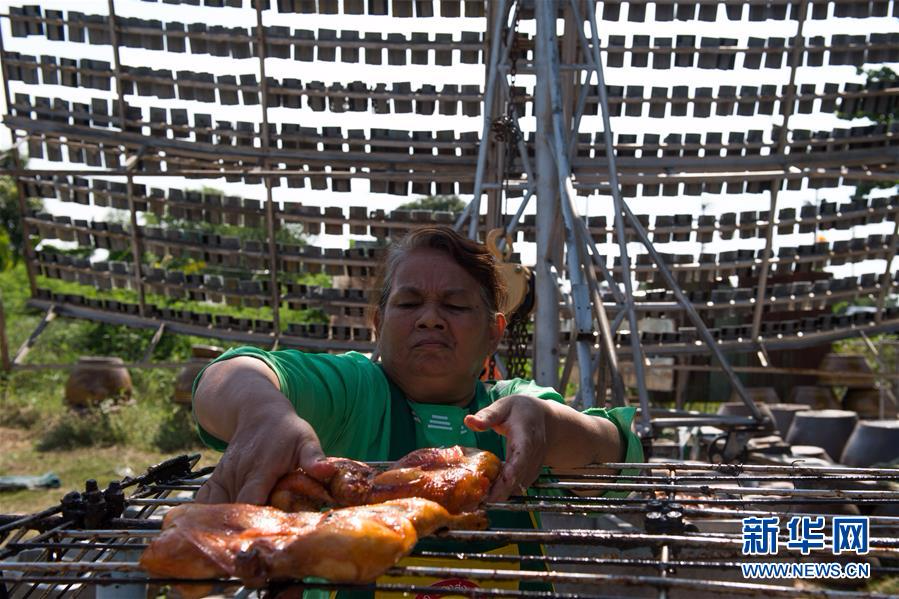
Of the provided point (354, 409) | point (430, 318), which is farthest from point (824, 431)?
point (354, 409)

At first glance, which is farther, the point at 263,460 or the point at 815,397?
the point at 815,397

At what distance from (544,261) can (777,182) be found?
3.56 meters

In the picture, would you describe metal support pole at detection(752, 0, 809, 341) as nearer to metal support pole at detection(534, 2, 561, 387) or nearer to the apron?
metal support pole at detection(534, 2, 561, 387)

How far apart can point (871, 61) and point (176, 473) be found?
8.11 meters

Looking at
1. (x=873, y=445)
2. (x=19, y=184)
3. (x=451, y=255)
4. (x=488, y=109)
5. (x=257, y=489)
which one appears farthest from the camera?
(x=19, y=184)

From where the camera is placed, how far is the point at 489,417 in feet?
6.47

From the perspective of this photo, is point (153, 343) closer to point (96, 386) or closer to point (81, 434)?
point (81, 434)

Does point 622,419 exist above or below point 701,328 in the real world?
above

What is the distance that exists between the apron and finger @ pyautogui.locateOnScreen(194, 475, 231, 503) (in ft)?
1.64

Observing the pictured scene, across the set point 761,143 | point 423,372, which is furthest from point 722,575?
point 761,143

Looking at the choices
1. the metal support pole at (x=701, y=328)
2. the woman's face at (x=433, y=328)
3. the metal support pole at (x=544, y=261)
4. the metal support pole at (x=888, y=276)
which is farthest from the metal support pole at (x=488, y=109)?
the metal support pole at (x=888, y=276)

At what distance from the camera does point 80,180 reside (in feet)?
26.8

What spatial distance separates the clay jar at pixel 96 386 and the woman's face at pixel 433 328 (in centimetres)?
1033

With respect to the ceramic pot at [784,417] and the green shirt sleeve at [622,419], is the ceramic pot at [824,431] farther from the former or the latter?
the green shirt sleeve at [622,419]
